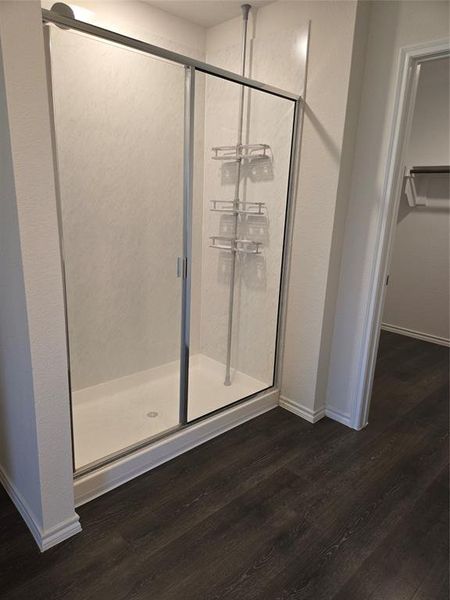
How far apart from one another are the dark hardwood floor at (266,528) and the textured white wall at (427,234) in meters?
2.03

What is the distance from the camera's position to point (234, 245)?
9.83ft

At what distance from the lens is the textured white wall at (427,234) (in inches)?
154

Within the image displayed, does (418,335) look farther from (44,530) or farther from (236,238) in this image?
(44,530)

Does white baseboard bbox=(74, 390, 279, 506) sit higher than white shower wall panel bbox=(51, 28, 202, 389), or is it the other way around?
white shower wall panel bbox=(51, 28, 202, 389)

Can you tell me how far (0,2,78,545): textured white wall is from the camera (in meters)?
1.23

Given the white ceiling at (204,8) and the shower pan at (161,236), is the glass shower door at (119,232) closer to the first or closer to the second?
the shower pan at (161,236)

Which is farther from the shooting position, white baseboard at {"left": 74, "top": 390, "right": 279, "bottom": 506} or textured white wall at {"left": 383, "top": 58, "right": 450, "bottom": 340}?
textured white wall at {"left": 383, "top": 58, "right": 450, "bottom": 340}

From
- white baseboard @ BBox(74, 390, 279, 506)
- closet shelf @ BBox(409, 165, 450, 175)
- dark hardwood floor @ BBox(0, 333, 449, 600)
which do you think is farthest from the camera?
closet shelf @ BBox(409, 165, 450, 175)

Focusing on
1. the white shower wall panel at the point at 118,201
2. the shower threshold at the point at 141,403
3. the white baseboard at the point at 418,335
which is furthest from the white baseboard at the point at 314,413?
the white baseboard at the point at 418,335

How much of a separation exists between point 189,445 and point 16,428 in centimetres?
95

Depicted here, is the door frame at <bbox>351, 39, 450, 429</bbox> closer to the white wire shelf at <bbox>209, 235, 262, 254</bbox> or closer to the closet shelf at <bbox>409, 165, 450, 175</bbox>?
the white wire shelf at <bbox>209, 235, 262, 254</bbox>

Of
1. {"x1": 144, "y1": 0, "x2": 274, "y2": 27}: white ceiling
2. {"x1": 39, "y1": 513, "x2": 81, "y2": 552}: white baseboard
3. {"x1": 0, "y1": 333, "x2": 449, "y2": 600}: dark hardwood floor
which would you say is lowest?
{"x1": 0, "y1": 333, "x2": 449, "y2": 600}: dark hardwood floor

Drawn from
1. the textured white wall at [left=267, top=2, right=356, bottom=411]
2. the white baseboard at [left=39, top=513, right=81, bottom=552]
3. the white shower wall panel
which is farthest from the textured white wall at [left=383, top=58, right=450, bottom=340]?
the white baseboard at [left=39, top=513, right=81, bottom=552]

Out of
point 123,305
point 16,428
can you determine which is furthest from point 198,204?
point 16,428
